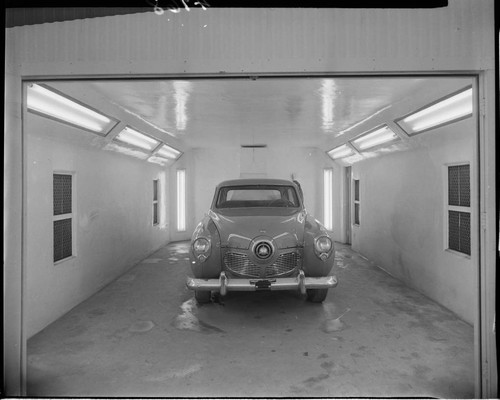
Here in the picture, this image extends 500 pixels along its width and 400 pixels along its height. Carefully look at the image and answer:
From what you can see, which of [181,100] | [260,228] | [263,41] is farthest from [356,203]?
[263,41]

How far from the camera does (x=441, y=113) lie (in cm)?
391

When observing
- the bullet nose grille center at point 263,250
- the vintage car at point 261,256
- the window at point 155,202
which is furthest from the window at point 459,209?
the window at point 155,202

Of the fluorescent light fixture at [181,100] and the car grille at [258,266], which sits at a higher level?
the fluorescent light fixture at [181,100]

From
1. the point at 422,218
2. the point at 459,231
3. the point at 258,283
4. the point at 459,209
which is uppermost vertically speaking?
the point at 459,209

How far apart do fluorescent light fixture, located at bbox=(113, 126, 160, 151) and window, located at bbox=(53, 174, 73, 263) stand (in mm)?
1242

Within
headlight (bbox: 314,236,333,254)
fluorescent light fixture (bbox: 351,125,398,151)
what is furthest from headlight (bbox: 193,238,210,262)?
fluorescent light fixture (bbox: 351,125,398,151)

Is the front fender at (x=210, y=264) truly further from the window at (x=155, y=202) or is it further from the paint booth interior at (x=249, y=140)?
the window at (x=155, y=202)

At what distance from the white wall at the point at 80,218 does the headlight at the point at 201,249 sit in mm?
1774

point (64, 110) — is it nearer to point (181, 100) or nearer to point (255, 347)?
point (181, 100)

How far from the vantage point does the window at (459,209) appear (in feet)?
13.3

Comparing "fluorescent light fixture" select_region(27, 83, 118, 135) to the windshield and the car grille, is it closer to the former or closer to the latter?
the windshield

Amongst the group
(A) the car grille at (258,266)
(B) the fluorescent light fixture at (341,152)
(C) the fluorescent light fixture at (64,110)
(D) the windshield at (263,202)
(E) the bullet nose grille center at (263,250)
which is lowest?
(A) the car grille at (258,266)

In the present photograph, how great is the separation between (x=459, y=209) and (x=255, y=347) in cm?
322

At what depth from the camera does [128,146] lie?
604 centimetres
